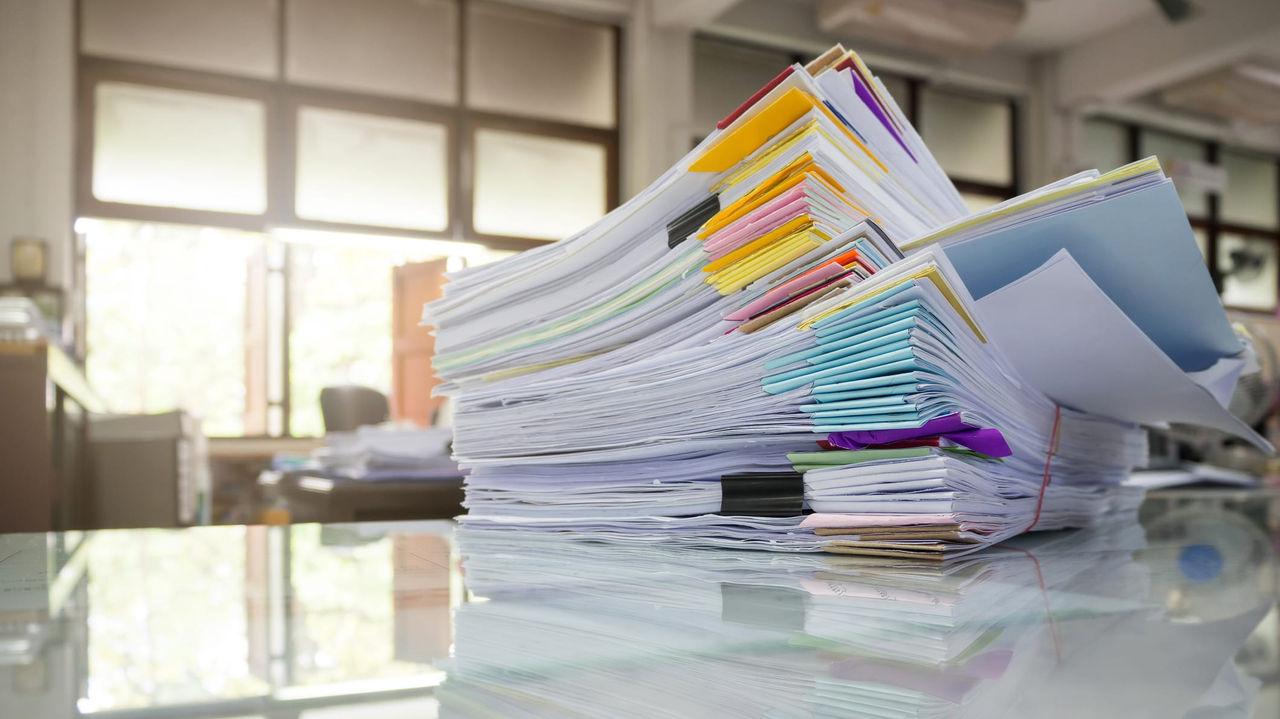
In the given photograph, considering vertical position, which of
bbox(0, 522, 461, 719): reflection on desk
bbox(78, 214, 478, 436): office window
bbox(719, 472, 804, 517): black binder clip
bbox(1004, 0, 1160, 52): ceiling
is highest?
bbox(1004, 0, 1160, 52): ceiling

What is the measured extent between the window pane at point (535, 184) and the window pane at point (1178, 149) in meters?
5.05

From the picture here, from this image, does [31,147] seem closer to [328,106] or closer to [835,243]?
[328,106]

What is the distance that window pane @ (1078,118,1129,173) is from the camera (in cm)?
762

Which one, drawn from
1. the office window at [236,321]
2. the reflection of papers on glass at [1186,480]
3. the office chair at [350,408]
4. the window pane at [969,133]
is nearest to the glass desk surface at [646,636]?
the reflection of papers on glass at [1186,480]

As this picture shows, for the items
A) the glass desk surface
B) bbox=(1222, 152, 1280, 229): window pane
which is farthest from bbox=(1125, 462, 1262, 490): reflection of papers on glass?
bbox=(1222, 152, 1280, 229): window pane

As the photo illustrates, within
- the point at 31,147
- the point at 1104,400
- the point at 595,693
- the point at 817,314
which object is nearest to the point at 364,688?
the point at 595,693

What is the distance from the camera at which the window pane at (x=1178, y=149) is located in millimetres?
8094

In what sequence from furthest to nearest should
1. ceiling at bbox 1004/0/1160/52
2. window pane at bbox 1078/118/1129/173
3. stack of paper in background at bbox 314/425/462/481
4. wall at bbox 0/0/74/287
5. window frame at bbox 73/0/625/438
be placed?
window pane at bbox 1078/118/1129/173 < ceiling at bbox 1004/0/1160/52 < window frame at bbox 73/0/625/438 < wall at bbox 0/0/74/287 < stack of paper in background at bbox 314/425/462/481

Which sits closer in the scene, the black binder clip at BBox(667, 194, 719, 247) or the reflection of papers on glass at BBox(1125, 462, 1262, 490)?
the black binder clip at BBox(667, 194, 719, 247)

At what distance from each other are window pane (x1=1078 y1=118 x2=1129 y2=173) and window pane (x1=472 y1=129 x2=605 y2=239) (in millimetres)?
4153

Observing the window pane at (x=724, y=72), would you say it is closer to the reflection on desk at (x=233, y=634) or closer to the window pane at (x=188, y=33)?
the window pane at (x=188, y=33)

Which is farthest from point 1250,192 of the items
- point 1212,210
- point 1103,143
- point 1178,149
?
point 1103,143

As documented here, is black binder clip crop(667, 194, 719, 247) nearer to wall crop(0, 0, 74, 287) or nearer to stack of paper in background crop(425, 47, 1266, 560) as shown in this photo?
stack of paper in background crop(425, 47, 1266, 560)

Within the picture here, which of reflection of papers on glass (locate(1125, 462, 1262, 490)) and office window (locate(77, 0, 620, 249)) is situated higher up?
office window (locate(77, 0, 620, 249))
